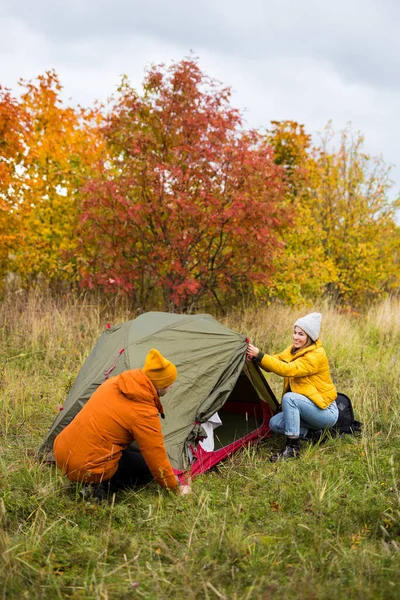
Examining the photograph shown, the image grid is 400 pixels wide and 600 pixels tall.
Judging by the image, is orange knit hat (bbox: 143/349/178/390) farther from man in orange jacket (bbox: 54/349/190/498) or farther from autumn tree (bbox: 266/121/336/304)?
autumn tree (bbox: 266/121/336/304)

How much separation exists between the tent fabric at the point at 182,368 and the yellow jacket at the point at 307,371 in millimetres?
298

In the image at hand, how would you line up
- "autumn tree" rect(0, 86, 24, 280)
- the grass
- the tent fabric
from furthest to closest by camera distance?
"autumn tree" rect(0, 86, 24, 280)
the tent fabric
the grass

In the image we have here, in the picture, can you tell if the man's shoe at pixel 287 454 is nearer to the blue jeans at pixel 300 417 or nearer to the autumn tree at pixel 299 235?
the blue jeans at pixel 300 417

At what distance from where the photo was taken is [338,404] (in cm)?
468

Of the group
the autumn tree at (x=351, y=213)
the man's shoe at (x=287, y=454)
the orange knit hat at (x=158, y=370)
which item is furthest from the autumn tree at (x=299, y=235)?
the orange knit hat at (x=158, y=370)

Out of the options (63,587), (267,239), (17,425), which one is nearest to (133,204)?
(267,239)

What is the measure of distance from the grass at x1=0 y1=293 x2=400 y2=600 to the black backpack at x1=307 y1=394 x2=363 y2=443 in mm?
109

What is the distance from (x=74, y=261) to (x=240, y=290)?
2.90 m

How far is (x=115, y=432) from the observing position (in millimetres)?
3244

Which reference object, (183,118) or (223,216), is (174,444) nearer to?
(223,216)

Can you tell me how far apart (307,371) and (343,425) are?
72 centimetres

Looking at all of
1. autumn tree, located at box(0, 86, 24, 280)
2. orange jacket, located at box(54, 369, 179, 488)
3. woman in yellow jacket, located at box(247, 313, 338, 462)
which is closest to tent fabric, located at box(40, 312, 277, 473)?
woman in yellow jacket, located at box(247, 313, 338, 462)

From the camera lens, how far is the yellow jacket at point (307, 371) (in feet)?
A: 14.0

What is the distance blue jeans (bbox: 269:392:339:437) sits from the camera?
4258 mm
